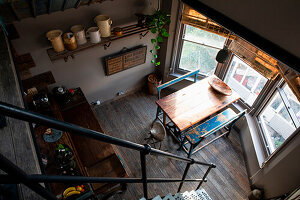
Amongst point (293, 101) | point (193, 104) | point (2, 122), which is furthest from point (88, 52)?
point (293, 101)

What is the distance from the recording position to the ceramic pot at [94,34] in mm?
3105

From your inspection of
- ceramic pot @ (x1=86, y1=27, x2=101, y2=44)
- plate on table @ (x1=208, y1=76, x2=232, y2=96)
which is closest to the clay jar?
ceramic pot @ (x1=86, y1=27, x2=101, y2=44)

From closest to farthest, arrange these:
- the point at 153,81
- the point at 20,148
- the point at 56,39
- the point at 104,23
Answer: the point at 20,148
the point at 56,39
the point at 104,23
the point at 153,81

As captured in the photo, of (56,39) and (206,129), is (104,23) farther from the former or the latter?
(206,129)

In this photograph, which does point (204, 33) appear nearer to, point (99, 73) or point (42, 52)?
point (99, 73)

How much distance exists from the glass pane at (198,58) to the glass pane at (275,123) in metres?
1.36

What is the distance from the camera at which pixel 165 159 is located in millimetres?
3799

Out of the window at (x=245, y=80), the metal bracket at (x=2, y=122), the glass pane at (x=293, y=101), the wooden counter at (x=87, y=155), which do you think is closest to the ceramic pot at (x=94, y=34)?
the wooden counter at (x=87, y=155)

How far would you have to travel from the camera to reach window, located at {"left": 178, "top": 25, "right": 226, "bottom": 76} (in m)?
3.88

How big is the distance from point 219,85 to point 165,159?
1.77 m

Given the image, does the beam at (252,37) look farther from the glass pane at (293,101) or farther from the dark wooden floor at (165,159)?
the dark wooden floor at (165,159)

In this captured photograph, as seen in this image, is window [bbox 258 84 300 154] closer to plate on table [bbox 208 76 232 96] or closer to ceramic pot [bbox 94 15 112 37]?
plate on table [bbox 208 76 232 96]

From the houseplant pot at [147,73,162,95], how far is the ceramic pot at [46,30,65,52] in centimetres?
219

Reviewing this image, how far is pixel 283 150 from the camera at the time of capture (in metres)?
2.84
